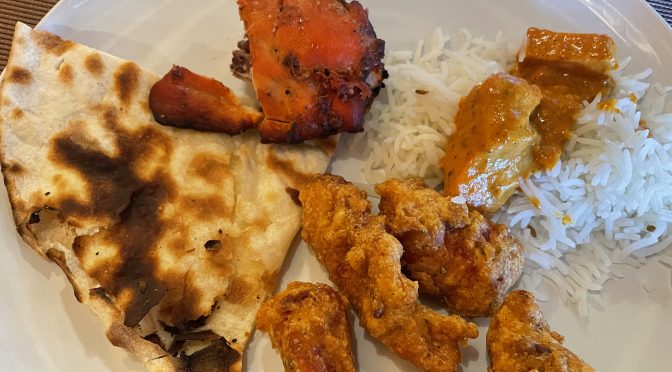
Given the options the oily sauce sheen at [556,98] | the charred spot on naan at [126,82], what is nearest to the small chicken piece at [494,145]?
the oily sauce sheen at [556,98]

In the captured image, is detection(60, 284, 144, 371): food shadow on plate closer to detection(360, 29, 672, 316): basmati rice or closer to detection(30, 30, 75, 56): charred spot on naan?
detection(30, 30, 75, 56): charred spot on naan

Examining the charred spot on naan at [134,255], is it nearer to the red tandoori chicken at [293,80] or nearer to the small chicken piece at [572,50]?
the red tandoori chicken at [293,80]

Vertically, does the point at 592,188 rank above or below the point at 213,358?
above

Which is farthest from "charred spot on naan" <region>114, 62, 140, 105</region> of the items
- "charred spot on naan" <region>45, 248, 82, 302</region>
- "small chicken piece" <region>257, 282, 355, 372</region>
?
"small chicken piece" <region>257, 282, 355, 372</region>

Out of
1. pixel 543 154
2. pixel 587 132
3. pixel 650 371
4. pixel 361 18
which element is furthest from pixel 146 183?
pixel 650 371

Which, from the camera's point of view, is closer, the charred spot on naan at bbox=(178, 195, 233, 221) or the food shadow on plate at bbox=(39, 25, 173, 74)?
the charred spot on naan at bbox=(178, 195, 233, 221)

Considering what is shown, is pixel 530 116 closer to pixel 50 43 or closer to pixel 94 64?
pixel 94 64

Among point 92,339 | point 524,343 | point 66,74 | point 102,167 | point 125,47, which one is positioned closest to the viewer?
point 524,343

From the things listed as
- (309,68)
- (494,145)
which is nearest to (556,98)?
(494,145)
